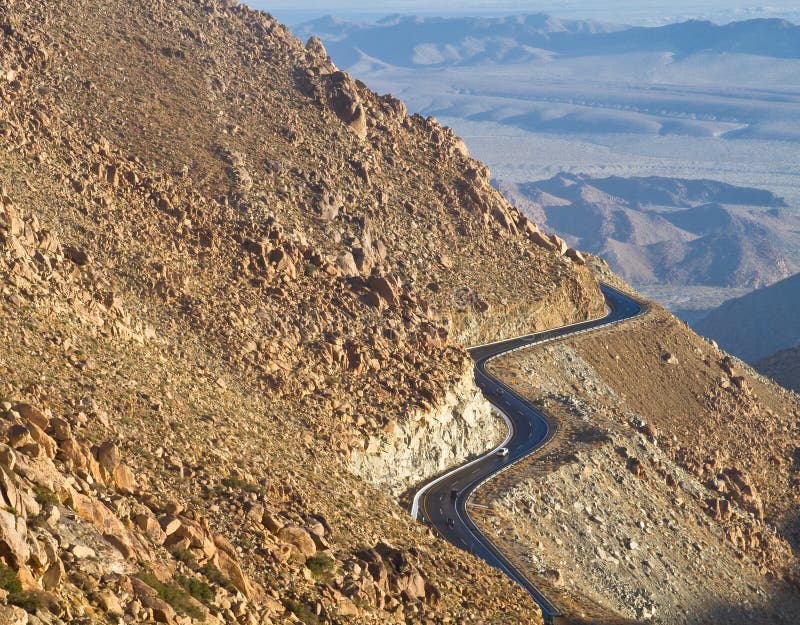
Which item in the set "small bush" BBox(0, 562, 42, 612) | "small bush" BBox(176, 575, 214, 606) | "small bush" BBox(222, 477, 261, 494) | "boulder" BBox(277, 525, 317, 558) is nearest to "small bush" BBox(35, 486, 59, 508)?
"small bush" BBox(176, 575, 214, 606)

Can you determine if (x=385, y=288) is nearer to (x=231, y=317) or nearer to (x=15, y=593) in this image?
(x=231, y=317)

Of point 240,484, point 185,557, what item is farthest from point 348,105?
point 185,557

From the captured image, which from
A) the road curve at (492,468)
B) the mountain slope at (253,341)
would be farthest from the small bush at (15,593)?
the road curve at (492,468)

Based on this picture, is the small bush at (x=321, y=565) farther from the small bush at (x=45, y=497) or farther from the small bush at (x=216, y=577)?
the small bush at (x=45, y=497)

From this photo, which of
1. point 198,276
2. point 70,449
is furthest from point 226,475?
point 198,276

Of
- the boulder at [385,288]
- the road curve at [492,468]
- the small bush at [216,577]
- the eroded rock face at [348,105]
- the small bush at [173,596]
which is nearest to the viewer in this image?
the small bush at [173,596]

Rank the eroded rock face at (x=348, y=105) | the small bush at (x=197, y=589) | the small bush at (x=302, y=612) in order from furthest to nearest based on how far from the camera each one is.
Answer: the eroded rock face at (x=348, y=105), the small bush at (x=302, y=612), the small bush at (x=197, y=589)

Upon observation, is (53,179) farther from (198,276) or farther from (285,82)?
(285,82)
